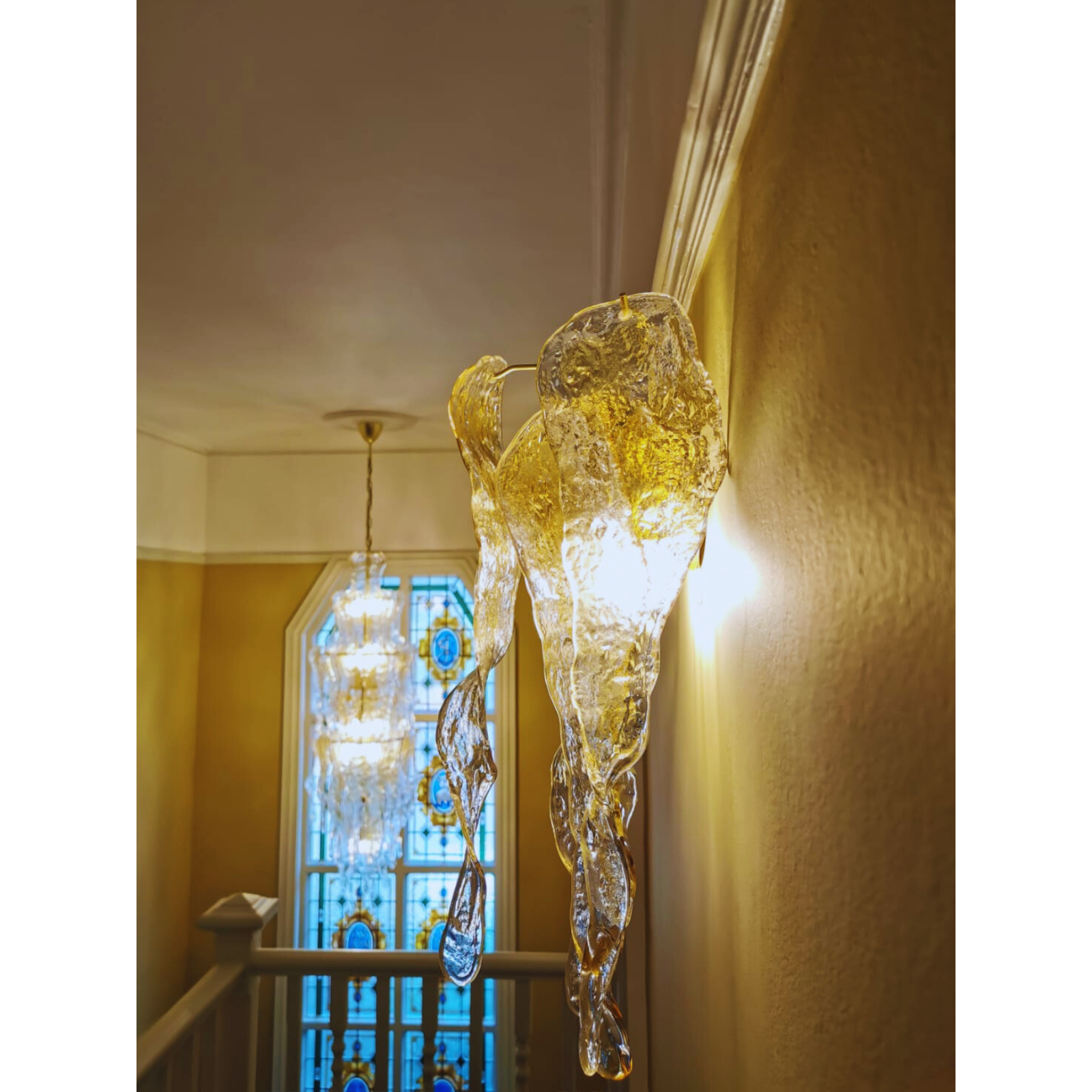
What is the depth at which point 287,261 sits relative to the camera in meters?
2.25

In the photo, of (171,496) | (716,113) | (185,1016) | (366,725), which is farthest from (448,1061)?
(716,113)

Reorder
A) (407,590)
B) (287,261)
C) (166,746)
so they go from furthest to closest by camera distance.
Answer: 1. (407,590)
2. (166,746)
3. (287,261)

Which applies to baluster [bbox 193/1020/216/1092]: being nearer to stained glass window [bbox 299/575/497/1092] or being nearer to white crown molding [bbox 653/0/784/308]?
white crown molding [bbox 653/0/784/308]

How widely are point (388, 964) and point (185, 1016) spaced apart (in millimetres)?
563

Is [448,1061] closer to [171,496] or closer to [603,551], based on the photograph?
[171,496]

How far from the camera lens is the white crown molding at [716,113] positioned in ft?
2.02

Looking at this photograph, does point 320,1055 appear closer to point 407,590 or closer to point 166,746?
point 166,746

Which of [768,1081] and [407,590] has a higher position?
[407,590]

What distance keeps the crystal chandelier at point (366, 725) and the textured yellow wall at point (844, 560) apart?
137 inches

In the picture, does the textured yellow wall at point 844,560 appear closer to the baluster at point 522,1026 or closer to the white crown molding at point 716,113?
the white crown molding at point 716,113

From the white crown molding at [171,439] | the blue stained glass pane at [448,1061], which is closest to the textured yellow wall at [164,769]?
the white crown molding at [171,439]
